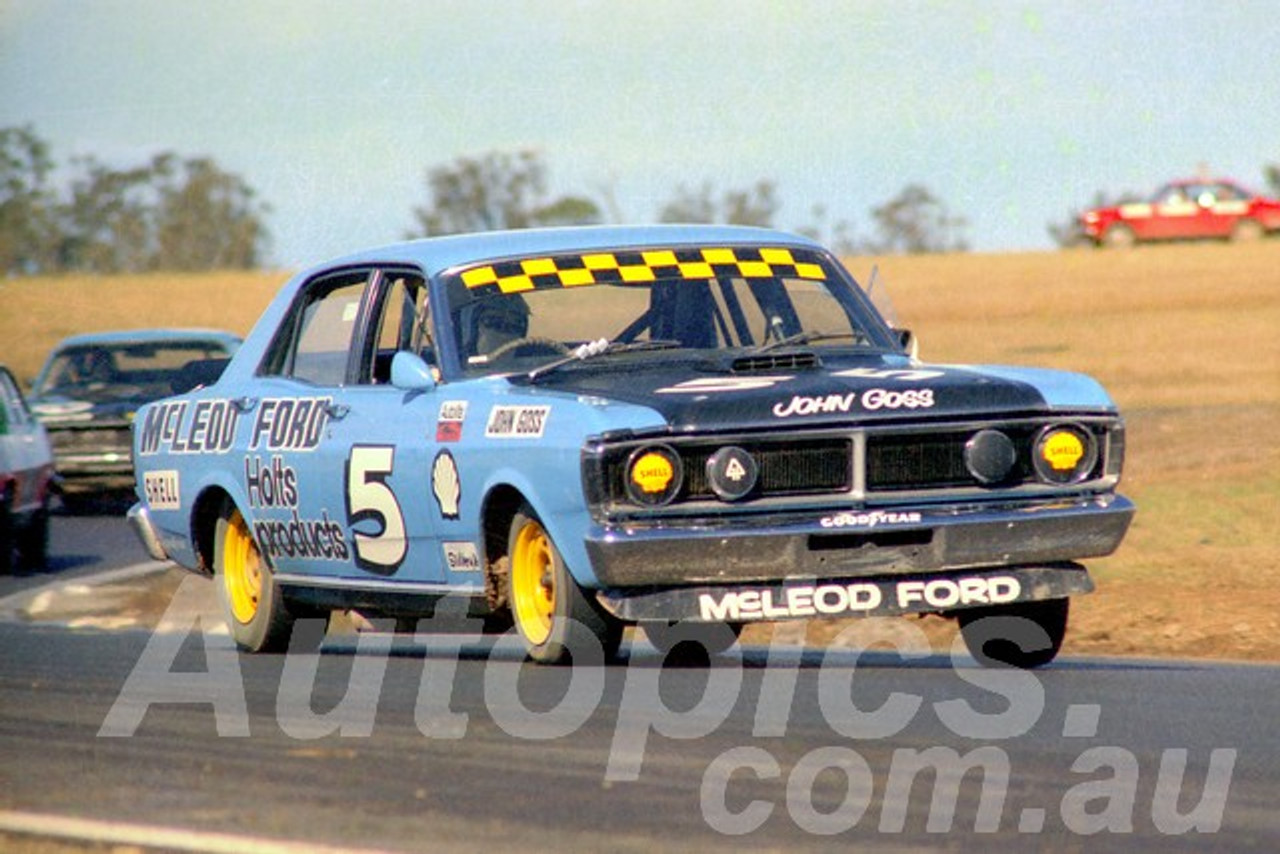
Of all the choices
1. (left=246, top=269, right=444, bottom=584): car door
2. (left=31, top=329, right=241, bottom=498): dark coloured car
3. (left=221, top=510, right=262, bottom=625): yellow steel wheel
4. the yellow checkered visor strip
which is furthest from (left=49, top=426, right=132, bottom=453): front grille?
the yellow checkered visor strip

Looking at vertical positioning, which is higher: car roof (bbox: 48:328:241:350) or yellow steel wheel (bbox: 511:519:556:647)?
yellow steel wheel (bbox: 511:519:556:647)

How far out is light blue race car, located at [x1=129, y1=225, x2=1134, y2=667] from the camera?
28.3 feet

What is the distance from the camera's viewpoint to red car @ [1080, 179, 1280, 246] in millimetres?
52344

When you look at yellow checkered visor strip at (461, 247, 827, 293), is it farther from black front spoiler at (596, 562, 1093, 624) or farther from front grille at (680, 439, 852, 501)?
black front spoiler at (596, 562, 1093, 624)

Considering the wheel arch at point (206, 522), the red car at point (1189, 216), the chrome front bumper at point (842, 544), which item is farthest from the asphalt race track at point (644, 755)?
Answer: the red car at point (1189, 216)

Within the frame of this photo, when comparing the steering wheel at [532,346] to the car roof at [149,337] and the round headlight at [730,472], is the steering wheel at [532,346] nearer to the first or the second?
the round headlight at [730,472]

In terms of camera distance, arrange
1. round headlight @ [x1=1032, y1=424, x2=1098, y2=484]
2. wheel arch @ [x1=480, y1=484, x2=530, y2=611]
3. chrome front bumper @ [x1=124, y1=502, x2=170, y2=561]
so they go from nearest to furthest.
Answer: round headlight @ [x1=1032, y1=424, x2=1098, y2=484] < wheel arch @ [x1=480, y1=484, x2=530, y2=611] < chrome front bumper @ [x1=124, y1=502, x2=170, y2=561]

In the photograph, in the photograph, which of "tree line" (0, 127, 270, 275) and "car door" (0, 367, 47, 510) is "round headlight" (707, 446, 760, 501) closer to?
"car door" (0, 367, 47, 510)

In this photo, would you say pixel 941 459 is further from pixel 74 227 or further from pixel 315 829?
pixel 74 227

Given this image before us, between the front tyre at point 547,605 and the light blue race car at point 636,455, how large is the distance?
11 mm

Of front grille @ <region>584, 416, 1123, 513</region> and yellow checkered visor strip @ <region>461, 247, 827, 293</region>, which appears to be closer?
front grille @ <region>584, 416, 1123, 513</region>

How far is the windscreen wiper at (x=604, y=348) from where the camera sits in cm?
959

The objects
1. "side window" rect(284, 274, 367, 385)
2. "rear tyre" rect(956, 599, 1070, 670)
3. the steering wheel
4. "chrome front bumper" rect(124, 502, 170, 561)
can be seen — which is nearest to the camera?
"rear tyre" rect(956, 599, 1070, 670)

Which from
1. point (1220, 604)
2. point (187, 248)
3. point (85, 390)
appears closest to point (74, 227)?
point (187, 248)
